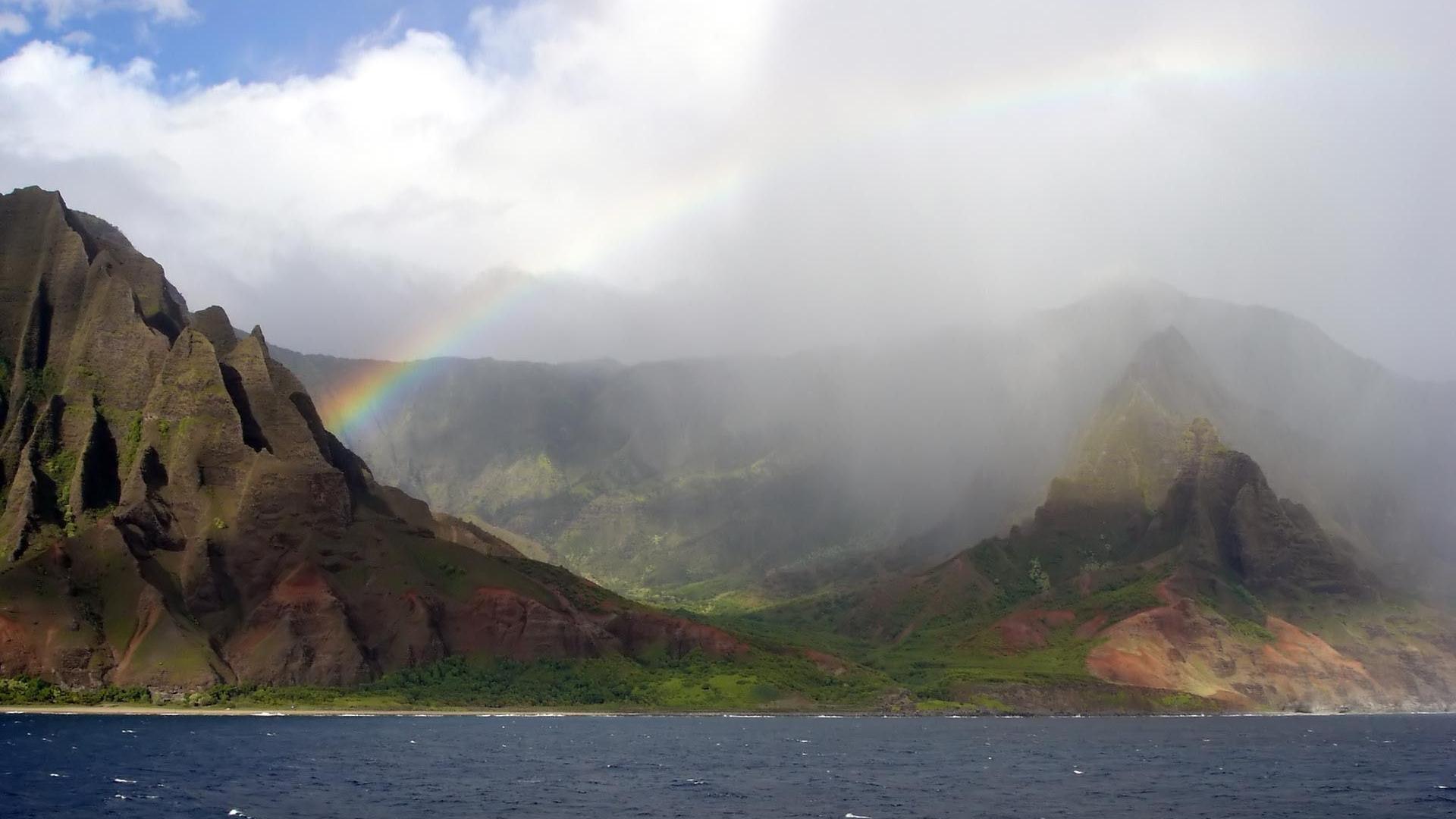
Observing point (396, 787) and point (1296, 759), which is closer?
point (396, 787)

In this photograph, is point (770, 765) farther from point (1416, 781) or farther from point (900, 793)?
point (1416, 781)

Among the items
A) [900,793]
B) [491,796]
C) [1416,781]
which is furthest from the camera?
[1416,781]

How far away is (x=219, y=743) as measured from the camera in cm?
17212

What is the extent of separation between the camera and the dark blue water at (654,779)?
115 m

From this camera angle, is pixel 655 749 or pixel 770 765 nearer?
pixel 770 765

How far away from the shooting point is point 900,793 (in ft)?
432

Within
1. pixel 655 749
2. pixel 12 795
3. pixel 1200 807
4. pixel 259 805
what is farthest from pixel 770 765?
pixel 12 795

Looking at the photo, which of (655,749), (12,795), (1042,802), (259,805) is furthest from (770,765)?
(12,795)

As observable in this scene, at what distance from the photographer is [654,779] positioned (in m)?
143

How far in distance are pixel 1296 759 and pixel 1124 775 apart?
40.5 meters

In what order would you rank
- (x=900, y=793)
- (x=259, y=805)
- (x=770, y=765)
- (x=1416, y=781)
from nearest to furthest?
(x=259, y=805) < (x=900, y=793) < (x=1416, y=781) < (x=770, y=765)

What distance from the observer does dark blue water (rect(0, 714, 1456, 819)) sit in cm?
11488

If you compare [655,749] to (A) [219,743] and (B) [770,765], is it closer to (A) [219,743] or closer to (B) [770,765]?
(B) [770,765]

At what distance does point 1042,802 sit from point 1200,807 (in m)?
13.9
